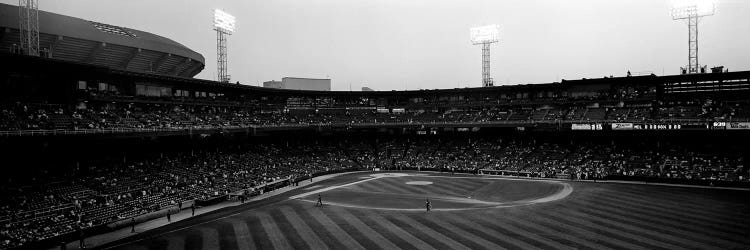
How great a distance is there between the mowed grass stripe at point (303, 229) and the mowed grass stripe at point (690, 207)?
89.8 feet

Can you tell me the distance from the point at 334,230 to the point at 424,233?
634cm

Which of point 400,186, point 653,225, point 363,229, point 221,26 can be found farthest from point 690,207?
point 221,26

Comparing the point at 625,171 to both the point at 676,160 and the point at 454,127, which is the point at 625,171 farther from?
the point at 454,127

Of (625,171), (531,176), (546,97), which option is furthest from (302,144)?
(625,171)

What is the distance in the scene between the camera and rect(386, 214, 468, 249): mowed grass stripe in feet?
86.6

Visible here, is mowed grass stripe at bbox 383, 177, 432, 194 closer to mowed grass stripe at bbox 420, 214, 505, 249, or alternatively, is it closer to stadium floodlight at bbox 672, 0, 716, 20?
mowed grass stripe at bbox 420, 214, 505, 249

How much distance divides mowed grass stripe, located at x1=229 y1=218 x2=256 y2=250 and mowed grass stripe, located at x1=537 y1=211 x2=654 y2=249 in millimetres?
21180

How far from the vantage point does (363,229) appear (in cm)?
3088

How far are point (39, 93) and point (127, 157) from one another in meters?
9.34

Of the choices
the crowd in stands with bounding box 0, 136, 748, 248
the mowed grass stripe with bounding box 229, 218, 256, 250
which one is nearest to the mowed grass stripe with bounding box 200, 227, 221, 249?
the mowed grass stripe with bounding box 229, 218, 256, 250

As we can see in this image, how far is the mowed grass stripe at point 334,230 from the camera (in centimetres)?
2711

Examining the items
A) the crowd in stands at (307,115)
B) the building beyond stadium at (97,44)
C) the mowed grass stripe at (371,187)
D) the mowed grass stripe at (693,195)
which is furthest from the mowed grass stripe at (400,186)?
the building beyond stadium at (97,44)

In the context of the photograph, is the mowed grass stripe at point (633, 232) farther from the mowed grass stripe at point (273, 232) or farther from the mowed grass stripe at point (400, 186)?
the mowed grass stripe at point (273, 232)

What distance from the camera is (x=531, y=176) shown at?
184ft
